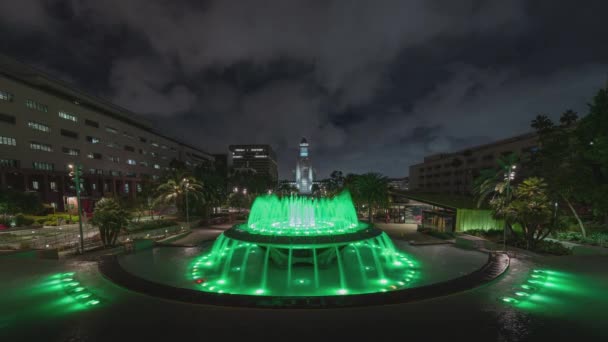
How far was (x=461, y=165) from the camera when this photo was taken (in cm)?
7556

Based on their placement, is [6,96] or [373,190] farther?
[6,96]

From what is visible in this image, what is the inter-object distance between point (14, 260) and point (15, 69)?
60.2 metres

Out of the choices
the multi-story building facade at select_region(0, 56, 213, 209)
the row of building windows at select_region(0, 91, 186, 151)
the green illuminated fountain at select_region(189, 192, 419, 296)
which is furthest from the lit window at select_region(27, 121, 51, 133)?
the green illuminated fountain at select_region(189, 192, 419, 296)

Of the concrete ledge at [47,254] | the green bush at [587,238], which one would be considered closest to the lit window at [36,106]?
the concrete ledge at [47,254]

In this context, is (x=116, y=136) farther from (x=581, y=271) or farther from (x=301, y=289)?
(x=581, y=271)

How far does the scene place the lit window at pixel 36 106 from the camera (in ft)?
147

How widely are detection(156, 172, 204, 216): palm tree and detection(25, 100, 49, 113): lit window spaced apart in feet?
115

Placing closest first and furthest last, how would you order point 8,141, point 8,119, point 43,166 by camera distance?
point 8,141, point 8,119, point 43,166

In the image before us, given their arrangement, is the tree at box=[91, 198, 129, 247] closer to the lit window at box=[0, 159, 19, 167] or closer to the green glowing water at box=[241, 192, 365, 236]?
the green glowing water at box=[241, 192, 365, 236]

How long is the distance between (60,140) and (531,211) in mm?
74287

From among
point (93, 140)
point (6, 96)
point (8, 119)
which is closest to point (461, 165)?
point (93, 140)

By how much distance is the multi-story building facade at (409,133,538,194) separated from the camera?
57228 millimetres

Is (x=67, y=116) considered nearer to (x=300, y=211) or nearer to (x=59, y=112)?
(x=59, y=112)

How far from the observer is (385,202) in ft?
115
